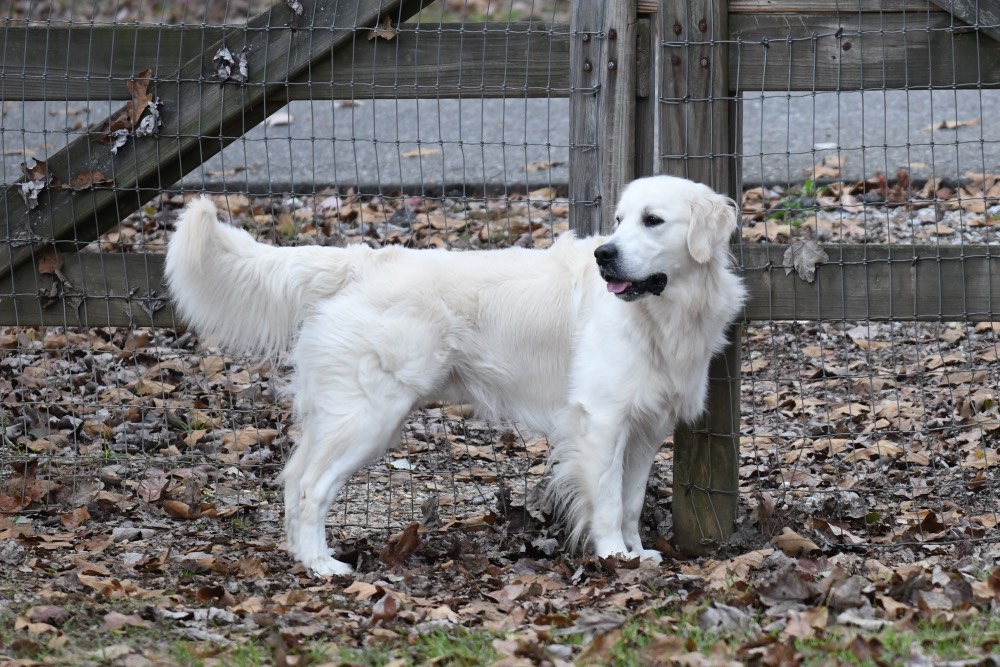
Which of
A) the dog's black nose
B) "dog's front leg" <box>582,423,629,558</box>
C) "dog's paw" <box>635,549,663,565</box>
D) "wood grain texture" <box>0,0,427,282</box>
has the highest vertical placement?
"wood grain texture" <box>0,0,427,282</box>

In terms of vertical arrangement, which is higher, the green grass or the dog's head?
the dog's head

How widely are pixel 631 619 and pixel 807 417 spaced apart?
2.98 metres

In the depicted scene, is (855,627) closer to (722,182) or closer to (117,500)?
(722,182)

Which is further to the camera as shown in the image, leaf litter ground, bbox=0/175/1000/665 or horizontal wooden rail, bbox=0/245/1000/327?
horizontal wooden rail, bbox=0/245/1000/327

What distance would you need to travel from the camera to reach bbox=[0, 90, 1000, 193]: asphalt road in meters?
9.23

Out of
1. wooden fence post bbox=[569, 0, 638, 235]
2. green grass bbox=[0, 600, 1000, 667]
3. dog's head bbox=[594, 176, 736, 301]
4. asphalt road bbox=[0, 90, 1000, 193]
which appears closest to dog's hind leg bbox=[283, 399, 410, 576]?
green grass bbox=[0, 600, 1000, 667]

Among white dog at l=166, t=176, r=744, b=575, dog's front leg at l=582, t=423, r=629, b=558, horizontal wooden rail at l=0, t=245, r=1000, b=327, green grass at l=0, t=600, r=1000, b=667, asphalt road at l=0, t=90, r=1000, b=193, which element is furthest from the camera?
asphalt road at l=0, t=90, r=1000, b=193

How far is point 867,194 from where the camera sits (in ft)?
27.9

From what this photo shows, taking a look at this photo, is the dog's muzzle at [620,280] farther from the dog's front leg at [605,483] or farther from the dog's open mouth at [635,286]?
the dog's front leg at [605,483]

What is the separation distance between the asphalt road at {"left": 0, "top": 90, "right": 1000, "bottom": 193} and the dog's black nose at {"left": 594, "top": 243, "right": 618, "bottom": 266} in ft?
13.0

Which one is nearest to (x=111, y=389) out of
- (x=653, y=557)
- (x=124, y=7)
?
(x=653, y=557)

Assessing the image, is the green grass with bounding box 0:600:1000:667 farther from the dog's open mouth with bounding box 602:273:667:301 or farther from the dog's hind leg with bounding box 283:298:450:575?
the dog's open mouth with bounding box 602:273:667:301

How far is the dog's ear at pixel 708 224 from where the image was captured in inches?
176

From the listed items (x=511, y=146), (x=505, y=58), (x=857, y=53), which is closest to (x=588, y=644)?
(x=505, y=58)
